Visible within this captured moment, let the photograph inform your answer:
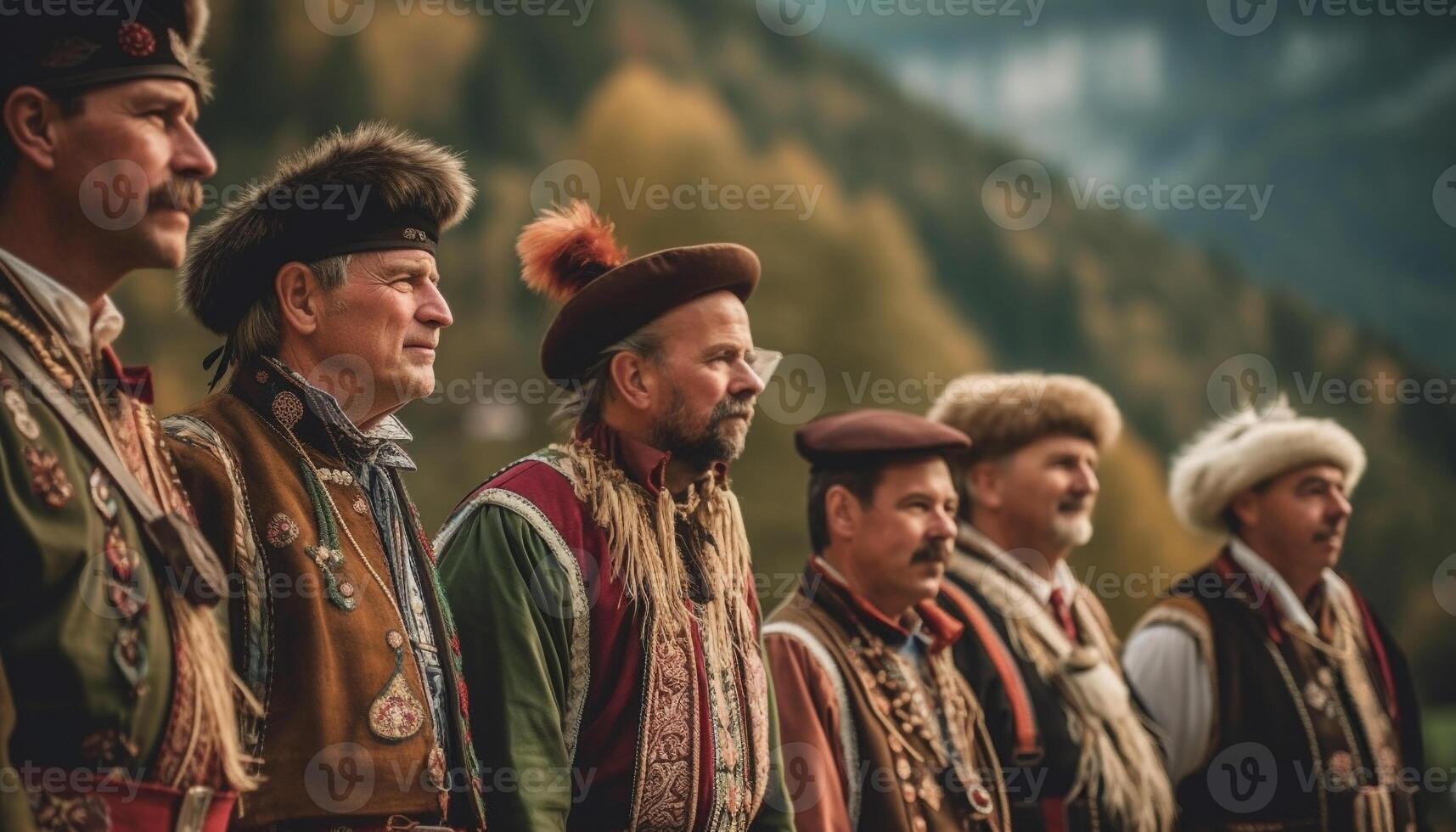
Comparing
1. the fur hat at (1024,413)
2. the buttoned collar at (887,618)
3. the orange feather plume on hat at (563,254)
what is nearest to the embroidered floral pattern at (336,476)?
the orange feather plume on hat at (563,254)

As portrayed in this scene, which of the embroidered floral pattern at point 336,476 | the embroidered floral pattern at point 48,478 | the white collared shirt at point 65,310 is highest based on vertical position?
the white collared shirt at point 65,310

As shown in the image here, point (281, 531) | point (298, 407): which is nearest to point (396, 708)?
point (281, 531)

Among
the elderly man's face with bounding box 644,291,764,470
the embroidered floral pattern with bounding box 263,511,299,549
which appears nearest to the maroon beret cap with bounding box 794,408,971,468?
the elderly man's face with bounding box 644,291,764,470

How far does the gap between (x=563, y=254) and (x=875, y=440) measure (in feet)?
4.37

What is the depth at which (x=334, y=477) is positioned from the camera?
2.79 metres

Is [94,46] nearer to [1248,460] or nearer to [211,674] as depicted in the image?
[211,674]

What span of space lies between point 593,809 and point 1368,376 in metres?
18.5

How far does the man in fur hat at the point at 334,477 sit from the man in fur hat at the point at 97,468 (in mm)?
202

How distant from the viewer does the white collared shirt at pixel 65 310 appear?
216cm

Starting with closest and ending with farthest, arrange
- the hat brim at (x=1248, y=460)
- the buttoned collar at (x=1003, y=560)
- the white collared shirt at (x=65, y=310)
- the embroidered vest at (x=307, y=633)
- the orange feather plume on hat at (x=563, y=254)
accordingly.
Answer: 1. the white collared shirt at (x=65, y=310)
2. the embroidered vest at (x=307, y=633)
3. the orange feather plume on hat at (x=563, y=254)
4. the buttoned collar at (x=1003, y=560)
5. the hat brim at (x=1248, y=460)

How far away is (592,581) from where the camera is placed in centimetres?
329

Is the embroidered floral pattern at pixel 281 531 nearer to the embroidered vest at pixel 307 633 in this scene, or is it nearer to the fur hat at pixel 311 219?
the embroidered vest at pixel 307 633

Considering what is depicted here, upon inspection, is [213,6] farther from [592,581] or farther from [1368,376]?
[1368,376]

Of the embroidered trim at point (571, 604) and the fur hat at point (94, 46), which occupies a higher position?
the fur hat at point (94, 46)
